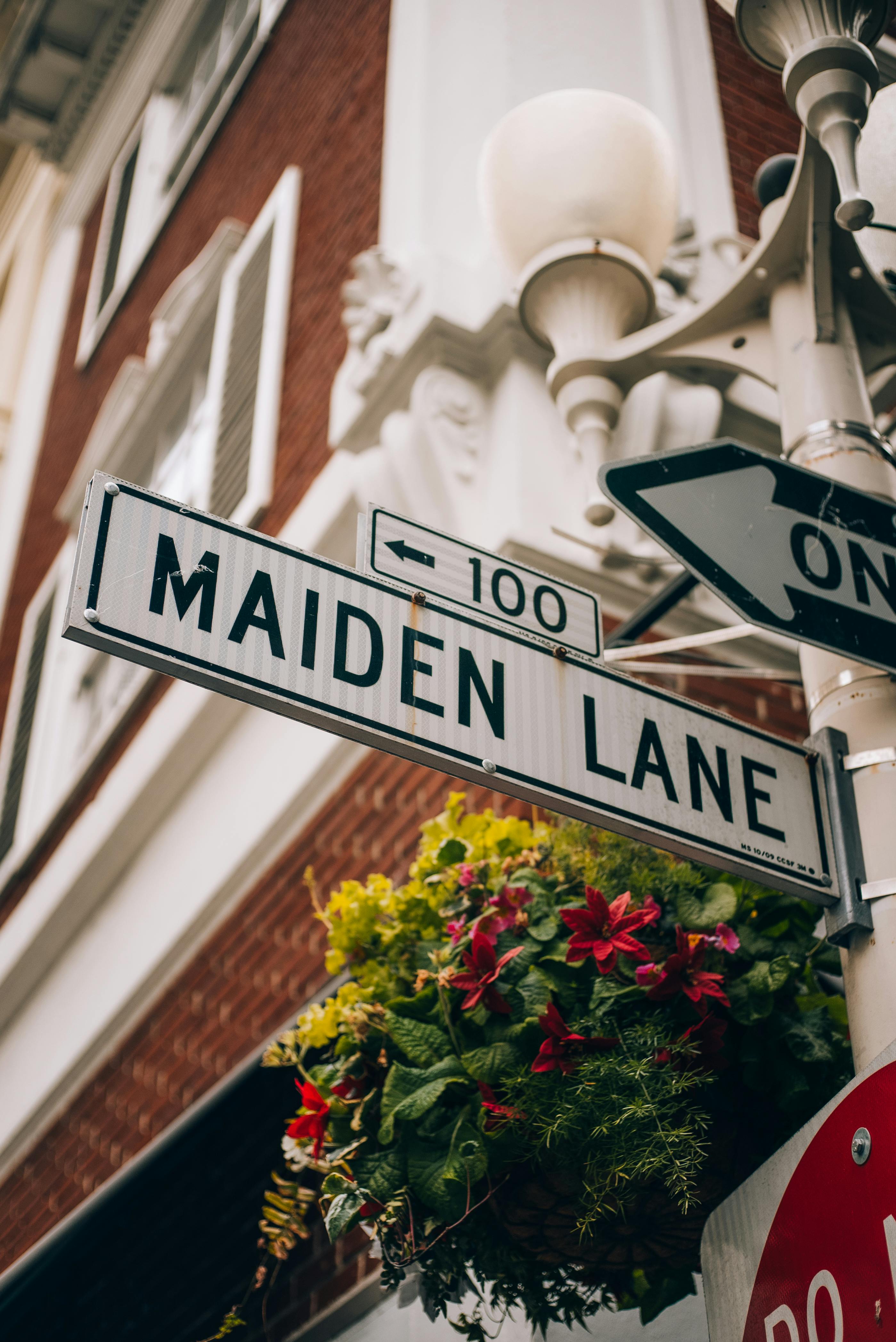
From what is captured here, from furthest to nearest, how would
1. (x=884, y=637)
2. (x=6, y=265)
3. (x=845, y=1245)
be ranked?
1. (x=6, y=265)
2. (x=884, y=637)
3. (x=845, y=1245)

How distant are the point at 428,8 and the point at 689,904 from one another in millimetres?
4567

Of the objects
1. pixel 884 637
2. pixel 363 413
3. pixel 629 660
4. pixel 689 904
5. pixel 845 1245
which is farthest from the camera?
pixel 363 413

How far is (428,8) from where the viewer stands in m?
5.85

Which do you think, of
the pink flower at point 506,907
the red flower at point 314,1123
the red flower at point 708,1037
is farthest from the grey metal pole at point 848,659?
the red flower at point 314,1123

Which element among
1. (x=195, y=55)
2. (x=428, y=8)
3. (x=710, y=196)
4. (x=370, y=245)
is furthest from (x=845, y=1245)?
(x=195, y=55)

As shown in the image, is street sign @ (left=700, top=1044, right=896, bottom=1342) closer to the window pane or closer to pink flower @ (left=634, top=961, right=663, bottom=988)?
pink flower @ (left=634, top=961, right=663, bottom=988)

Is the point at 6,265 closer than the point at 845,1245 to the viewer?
No

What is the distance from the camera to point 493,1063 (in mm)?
2389

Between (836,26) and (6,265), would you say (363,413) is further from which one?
(6,265)

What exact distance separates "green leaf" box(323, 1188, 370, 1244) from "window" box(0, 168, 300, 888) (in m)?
3.97

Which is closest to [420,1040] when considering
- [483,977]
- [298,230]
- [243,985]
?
[483,977]

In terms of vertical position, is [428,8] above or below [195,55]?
below

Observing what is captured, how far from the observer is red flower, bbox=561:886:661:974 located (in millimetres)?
2395

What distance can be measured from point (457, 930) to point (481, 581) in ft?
2.29
